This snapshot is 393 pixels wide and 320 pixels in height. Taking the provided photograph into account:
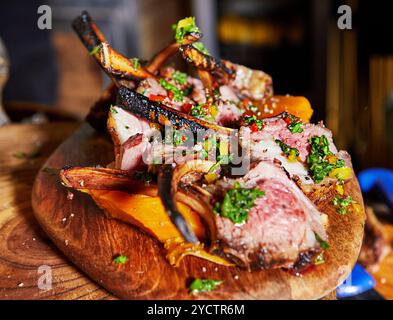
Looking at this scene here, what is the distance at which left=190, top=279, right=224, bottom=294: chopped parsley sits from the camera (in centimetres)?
193

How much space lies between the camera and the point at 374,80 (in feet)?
21.2

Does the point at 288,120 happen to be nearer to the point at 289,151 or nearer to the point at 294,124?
the point at 294,124

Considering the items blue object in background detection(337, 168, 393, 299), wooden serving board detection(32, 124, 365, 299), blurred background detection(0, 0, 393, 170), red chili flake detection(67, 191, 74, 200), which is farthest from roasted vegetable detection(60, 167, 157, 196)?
blurred background detection(0, 0, 393, 170)

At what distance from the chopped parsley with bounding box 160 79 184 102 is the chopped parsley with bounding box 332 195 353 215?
3.13ft

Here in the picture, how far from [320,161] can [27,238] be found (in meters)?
1.45

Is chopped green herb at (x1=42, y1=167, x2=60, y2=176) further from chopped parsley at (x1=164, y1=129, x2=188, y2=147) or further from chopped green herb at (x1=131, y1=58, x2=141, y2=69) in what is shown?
chopped parsley at (x1=164, y1=129, x2=188, y2=147)

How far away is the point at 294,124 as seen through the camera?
94.5 inches

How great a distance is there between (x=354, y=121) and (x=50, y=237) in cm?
→ 528

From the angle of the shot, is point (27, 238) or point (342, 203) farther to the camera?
point (27, 238)

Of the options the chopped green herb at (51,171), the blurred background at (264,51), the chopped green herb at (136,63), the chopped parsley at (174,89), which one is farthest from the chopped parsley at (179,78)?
the blurred background at (264,51)

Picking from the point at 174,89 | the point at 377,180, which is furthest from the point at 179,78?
the point at 377,180

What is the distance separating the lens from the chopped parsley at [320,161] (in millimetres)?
2273

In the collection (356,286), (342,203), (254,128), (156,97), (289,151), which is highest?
(156,97)
